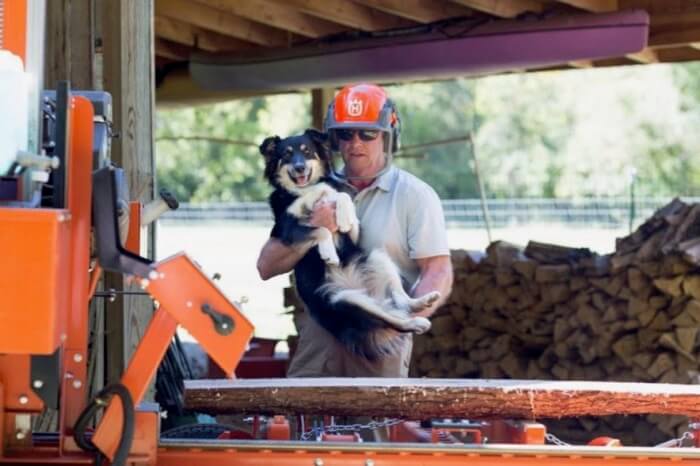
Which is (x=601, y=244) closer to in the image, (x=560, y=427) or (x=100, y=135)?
(x=560, y=427)

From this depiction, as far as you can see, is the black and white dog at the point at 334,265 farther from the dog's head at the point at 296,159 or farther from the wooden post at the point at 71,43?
the wooden post at the point at 71,43

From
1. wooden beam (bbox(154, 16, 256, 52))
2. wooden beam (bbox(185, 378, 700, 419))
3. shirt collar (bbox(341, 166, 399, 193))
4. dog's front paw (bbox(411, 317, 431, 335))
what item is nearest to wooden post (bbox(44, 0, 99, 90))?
shirt collar (bbox(341, 166, 399, 193))

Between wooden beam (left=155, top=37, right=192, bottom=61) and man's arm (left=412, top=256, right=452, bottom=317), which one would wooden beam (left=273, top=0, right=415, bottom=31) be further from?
man's arm (left=412, top=256, right=452, bottom=317)

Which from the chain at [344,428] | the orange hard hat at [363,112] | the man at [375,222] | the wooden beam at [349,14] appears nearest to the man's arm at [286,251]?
the man at [375,222]

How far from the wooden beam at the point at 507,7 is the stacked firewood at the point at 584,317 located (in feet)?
5.67

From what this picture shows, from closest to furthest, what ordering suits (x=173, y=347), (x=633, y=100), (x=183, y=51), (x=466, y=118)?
1. (x=173, y=347)
2. (x=183, y=51)
3. (x=633, y=100)
4. (x=466, y=118)

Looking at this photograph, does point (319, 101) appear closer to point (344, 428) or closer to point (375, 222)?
point (375, 222)

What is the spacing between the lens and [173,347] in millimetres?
7602

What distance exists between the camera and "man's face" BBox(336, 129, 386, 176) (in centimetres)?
567

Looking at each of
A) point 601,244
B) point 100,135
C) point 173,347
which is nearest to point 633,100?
point 601,244

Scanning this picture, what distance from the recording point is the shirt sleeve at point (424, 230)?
18.2 feet

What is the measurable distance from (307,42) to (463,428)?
6262 millimetres

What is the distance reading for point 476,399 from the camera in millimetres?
4688

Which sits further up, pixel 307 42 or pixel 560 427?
pixel 307 42
